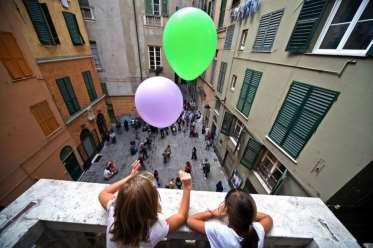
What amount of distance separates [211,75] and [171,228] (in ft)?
39.2

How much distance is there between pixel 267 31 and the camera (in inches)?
209

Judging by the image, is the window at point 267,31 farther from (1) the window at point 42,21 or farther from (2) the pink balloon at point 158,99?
(1) the window at point 42,21

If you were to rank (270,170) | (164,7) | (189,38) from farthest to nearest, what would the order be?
(164,7) → (270,170) → (189,38)

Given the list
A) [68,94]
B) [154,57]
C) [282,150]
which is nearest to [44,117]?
[68,94]

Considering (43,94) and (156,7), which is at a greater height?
(156,7)

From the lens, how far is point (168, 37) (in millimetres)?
3355

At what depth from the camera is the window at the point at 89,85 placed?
30.6 feet

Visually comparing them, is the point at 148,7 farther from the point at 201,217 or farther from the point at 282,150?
the point at 201,217

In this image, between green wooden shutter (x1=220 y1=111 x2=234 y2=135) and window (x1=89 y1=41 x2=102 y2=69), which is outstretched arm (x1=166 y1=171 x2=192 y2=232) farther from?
window (x1=89 y1=41 x2=102 y2=69)

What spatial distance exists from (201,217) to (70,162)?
9188mm

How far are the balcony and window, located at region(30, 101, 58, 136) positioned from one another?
243 inches

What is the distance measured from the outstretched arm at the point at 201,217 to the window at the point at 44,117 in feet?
24.7

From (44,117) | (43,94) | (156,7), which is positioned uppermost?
(156,7)

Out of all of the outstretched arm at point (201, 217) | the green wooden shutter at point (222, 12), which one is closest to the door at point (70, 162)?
the outstretched arm at point (201, 217)
